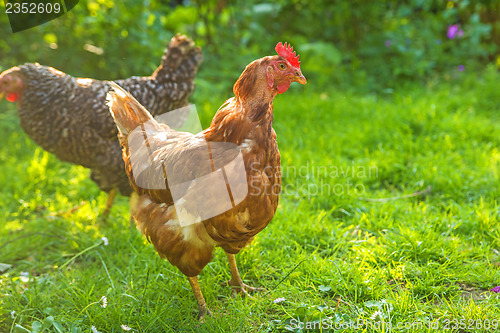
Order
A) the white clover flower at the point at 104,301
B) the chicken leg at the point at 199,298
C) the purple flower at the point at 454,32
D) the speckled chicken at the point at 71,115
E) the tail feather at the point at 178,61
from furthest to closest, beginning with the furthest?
the purple flower at the point at 454,32, the tail feather at the point at 178,61, the speckled chicken at the point at 71,115, the chicken leg at the point at 199,298, the white clover flower at the point at 104,301

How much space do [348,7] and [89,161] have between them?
4.50 metres

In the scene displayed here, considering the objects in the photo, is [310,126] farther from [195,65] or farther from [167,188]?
[167,188]

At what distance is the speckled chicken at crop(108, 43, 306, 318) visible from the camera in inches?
84.5

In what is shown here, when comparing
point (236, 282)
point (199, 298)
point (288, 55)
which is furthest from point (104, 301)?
point (288, 55)

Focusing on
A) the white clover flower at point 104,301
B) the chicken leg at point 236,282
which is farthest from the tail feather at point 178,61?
the white clover flower at point 104,301

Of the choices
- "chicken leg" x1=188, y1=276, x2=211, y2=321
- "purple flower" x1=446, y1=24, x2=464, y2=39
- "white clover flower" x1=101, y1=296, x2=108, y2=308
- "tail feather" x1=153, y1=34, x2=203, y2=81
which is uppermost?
"tail feather" x1=153, y1=34, x2=203, y2=81

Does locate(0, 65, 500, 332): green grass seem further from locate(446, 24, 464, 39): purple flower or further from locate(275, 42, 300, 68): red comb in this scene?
locate(446, 24, 464, 39): purple flower

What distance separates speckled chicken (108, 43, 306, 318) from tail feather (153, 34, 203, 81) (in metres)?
1.33

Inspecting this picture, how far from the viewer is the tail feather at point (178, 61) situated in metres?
3.61

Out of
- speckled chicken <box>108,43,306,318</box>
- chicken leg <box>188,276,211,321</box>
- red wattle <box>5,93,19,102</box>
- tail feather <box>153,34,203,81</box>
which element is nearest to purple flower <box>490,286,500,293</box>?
speckled chicken <box>108,43,306,318</box>

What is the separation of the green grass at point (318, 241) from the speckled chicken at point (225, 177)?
0.48 m

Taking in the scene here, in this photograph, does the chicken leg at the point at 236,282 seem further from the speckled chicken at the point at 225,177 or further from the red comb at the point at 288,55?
the red comb at the point at 288,55

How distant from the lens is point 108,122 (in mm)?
3230

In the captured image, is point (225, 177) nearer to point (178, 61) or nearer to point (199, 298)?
point (199, 298)
